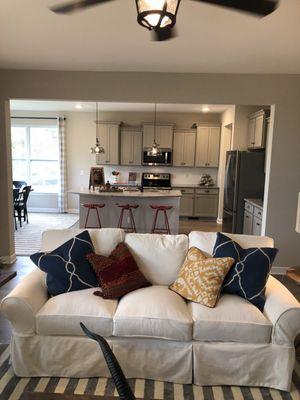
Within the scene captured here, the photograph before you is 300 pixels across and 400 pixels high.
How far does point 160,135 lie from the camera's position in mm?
7699

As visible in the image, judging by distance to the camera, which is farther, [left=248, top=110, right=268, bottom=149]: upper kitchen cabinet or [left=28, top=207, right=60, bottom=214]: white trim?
[left=28, top=207, right=60, bottom=214]: white trim

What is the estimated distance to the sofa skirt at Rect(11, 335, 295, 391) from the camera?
203 centimetres

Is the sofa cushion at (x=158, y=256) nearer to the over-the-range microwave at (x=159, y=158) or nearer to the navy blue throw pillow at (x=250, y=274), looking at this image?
the navy blue throw pillow at (x=250, y=274)

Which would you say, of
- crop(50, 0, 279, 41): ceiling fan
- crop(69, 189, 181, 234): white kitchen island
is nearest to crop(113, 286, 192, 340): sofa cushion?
crop(50, 0, 279, 41): ceiling fan

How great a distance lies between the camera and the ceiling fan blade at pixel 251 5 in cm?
176

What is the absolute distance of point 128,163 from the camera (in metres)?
7.88

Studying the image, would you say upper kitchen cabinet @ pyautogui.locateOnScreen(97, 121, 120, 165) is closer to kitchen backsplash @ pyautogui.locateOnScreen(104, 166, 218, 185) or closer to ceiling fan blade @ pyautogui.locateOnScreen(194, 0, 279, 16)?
kitchen backsplash @ pyautogui.locateOnScreen(104, 166, 218, 185)

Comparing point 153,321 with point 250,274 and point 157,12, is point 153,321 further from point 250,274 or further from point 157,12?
point 157,12

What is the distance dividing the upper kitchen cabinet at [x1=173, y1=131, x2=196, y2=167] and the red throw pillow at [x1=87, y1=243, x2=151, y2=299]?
5.62 m

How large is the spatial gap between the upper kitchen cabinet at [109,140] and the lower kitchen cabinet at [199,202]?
1955 millimetres

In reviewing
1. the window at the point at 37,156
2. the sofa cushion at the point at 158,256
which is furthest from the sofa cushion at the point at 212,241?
the window at the point at 37,156

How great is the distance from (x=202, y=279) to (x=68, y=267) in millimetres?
1033

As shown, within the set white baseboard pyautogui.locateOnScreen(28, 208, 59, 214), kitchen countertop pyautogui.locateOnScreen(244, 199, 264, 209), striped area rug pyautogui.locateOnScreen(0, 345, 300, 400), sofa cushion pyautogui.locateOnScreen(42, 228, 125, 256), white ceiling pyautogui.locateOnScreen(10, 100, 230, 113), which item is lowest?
striped area rug pyautogui.locateOnScreen(0, 345, 300, 400)

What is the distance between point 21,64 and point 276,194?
12.1ft
